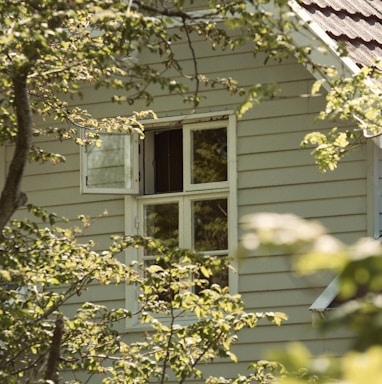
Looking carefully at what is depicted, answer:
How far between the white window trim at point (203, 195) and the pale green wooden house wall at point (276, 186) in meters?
0.06

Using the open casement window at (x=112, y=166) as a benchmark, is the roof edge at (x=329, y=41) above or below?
above

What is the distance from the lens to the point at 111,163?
1138 cm

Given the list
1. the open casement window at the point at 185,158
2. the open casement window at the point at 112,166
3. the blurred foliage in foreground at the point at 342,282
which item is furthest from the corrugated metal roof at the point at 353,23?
the blurred foliage in foreground at the point at 342,282

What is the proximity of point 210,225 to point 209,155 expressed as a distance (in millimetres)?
659

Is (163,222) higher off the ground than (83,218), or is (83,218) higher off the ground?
(163,222)

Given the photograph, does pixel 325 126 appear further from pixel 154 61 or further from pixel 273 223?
pixel 273 223

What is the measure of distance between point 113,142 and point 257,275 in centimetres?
194

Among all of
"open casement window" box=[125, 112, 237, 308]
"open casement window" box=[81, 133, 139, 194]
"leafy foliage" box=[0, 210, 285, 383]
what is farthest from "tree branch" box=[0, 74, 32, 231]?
"open casement window" box=[81, 133, 139, 194]

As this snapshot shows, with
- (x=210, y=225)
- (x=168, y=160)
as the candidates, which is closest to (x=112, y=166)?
(x=168, y=160)

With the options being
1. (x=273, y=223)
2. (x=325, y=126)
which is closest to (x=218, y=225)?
(x=325, y=126)

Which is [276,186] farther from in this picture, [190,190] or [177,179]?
[177,179]

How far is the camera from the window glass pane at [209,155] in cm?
1109

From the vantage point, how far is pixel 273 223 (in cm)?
171

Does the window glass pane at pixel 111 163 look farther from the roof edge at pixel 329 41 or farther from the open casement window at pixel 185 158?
the roof edge at pixel 329 41
